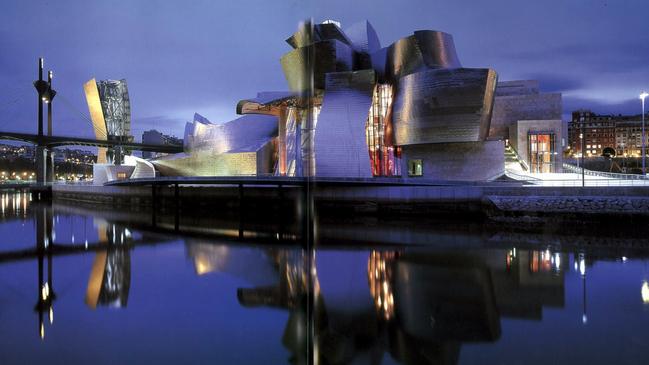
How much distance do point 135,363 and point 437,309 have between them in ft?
9.82

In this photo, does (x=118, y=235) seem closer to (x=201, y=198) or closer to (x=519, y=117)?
(x=201, y=198)

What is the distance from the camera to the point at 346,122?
59.6 ft

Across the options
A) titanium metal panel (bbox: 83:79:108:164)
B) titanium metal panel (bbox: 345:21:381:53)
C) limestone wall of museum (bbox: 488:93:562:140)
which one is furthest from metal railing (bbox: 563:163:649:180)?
titanium metal panel (bbox: 83:79:108:164)

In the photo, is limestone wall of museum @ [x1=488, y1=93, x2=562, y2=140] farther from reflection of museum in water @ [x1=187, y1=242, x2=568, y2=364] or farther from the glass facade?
reflection of museum in water @ [x1=187, y1=242, x2=568, y2=364]

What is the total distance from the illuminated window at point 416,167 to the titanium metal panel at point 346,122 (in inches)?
150

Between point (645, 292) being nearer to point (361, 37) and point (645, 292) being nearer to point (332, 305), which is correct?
point (332, 305)

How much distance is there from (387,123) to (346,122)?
3.61 metres

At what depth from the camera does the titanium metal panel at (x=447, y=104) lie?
59.6ft

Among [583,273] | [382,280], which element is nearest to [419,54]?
[583,273]

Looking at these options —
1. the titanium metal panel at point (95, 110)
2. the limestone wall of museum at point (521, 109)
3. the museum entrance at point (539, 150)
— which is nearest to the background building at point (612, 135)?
the limestone wall of museum at point (521, 109)

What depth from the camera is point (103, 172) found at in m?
28.0

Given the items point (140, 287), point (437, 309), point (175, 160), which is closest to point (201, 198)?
point (175, 160)

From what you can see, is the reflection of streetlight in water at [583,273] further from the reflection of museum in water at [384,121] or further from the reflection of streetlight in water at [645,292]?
the reflection of museum in water at [384,121]

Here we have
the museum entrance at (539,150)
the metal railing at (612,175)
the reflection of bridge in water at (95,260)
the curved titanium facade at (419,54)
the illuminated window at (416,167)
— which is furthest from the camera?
the museum entrance at (539,150)
